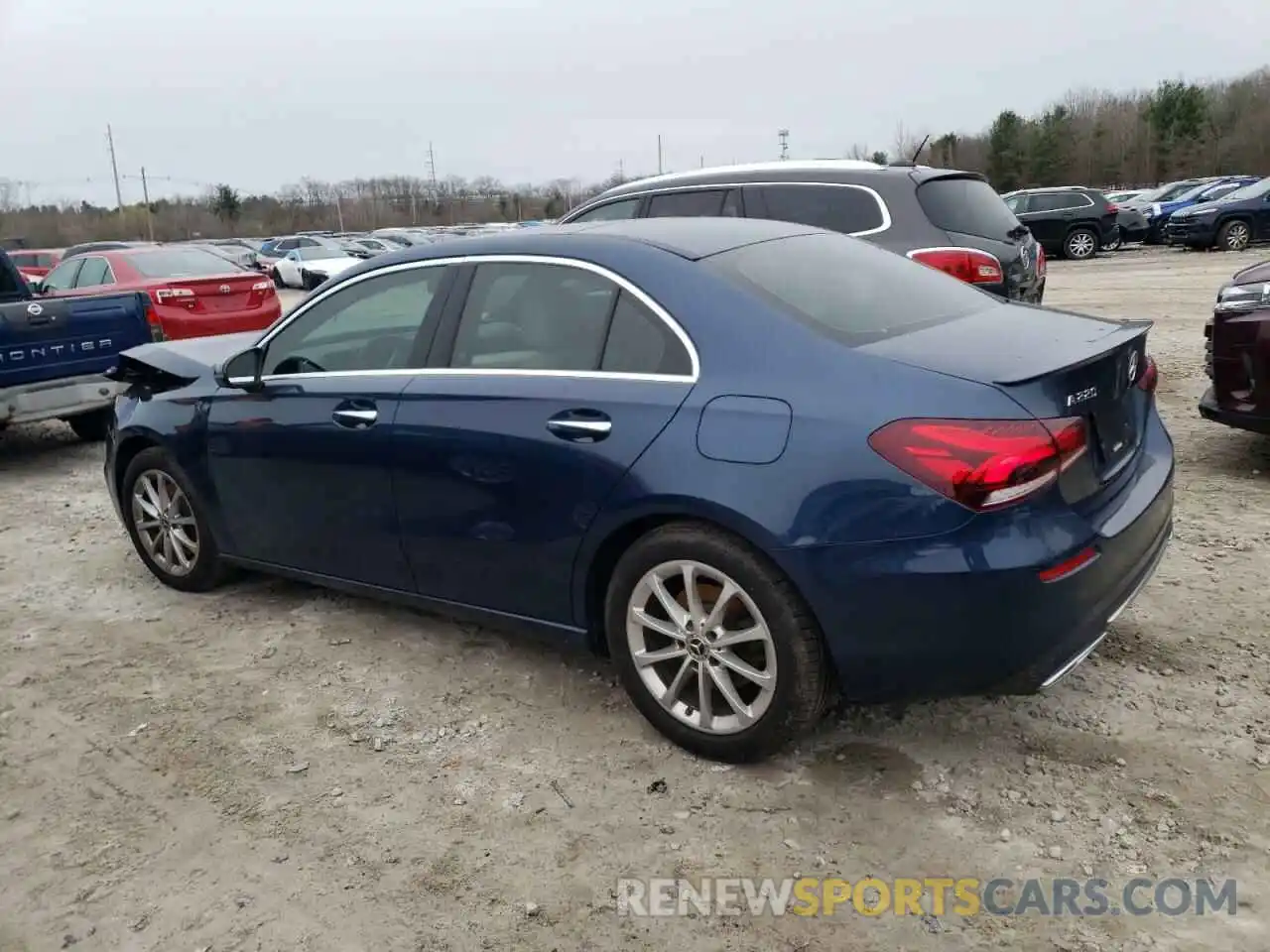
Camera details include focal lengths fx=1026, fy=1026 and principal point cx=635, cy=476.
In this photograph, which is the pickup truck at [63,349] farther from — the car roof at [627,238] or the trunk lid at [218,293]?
the car roof at [627,238]

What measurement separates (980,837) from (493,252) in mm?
2465

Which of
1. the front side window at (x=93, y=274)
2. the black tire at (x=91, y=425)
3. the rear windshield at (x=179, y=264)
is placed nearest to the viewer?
the black tire at (x=91, y=425)

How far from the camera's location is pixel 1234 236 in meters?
22.0

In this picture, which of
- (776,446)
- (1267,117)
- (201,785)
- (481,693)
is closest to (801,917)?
(776,446)

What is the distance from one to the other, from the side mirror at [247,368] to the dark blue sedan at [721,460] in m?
0.02

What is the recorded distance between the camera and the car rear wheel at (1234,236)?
71.7ft

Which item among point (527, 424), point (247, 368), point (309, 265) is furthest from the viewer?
point (309, 265)

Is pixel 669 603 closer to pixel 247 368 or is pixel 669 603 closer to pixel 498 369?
pixel 498 369

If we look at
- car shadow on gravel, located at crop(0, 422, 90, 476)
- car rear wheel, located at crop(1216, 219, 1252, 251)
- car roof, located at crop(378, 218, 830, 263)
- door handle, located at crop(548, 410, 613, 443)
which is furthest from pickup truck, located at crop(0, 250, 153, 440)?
car rear wheel, located at crop(1216, 219, 1252, 251)

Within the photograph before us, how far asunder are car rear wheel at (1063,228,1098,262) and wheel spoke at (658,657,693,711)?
24.0 m

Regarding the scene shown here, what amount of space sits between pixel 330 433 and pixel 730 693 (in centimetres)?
188

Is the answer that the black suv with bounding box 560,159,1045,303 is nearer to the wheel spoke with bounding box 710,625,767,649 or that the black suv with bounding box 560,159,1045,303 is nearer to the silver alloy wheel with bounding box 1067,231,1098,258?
the wheel spoke with bounding box 710,625,767,649

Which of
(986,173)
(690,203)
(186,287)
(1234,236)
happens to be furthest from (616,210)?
(986,173)

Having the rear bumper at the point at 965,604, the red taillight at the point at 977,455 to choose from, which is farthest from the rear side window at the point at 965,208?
the red taillight at the point at 977,455
